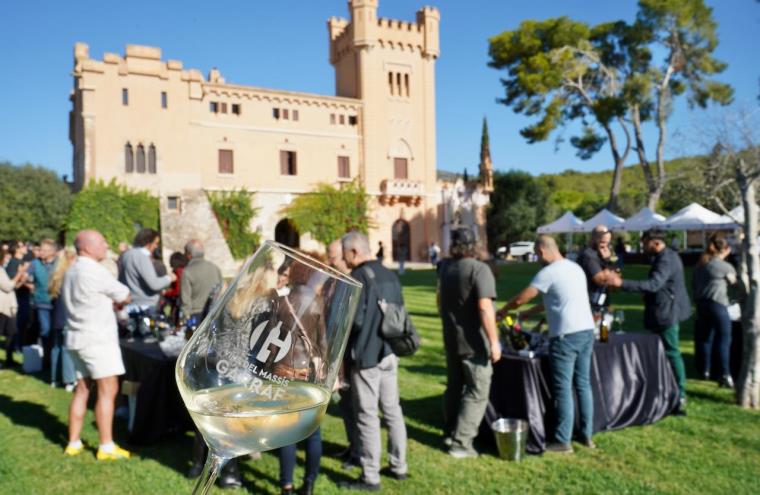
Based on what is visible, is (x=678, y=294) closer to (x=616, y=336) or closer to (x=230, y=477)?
(x=616, y=336)

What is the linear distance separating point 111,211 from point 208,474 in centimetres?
2902

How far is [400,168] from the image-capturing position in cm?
3550

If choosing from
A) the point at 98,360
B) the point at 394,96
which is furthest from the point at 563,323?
the point at 394,96

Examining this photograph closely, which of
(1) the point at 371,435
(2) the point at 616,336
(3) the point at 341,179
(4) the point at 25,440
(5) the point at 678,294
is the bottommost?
(4) the point at 25,440

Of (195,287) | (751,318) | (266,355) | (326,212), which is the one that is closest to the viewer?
(266,355)

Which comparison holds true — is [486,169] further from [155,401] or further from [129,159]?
[155,401]

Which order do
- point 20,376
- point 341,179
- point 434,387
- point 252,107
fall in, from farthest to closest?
point 341,179
point 252,107
point 20,376
point 434,387

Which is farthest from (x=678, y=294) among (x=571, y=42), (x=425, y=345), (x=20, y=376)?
(x=571, y=42)

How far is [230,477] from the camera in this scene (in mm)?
4082

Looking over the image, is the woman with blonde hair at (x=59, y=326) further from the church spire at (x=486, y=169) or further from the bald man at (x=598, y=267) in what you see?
the church spire at (x=486, y=169)

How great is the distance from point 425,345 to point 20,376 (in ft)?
18.8

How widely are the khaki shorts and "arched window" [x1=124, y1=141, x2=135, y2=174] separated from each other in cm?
2623

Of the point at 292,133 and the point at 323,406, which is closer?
the point at 323,406

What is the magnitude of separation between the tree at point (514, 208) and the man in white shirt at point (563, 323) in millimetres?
39422
